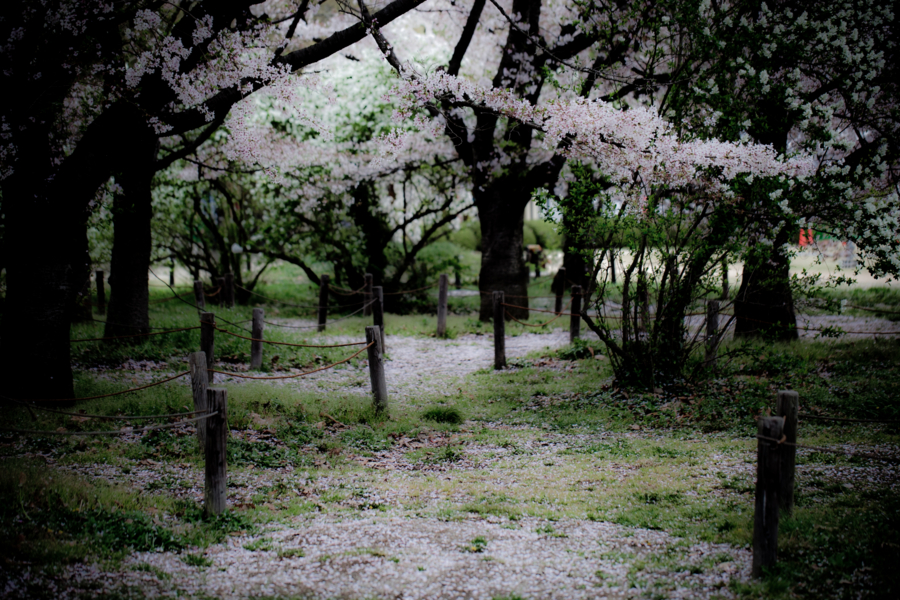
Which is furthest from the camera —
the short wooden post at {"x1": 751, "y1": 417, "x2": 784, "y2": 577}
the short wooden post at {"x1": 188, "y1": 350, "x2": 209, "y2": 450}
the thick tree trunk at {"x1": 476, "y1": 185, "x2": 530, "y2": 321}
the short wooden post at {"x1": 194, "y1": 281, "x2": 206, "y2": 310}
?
the thick tree trunk at {"x1": 476, "y1": 185, "x2": 530, "y2": 321}

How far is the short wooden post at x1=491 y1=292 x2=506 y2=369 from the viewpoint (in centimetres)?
962

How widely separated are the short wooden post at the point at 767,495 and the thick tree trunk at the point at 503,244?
31.2 ft

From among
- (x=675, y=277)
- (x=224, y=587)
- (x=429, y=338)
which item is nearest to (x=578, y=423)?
(x=675, y=277)

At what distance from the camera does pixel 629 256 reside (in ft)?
25.2

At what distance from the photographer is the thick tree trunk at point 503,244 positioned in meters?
13.0

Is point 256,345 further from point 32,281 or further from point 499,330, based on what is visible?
point 499,330

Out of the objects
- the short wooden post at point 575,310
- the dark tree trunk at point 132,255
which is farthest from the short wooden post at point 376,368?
the dark tree trunk at point 132,255

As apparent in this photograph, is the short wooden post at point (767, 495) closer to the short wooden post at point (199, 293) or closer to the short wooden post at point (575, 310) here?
the short wooden post at point (575, 310)

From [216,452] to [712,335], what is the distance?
5.85 metres

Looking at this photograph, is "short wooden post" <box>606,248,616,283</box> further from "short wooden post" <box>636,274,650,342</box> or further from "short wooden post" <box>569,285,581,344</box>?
"short wooden post" <box>569,285,581,344</box>

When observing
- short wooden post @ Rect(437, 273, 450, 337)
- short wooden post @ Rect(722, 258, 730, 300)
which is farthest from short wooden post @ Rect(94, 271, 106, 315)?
→ short wooden post @ Rect(722, 258, 730, 300)

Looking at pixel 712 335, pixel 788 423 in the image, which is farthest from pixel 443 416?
pixel 788 423

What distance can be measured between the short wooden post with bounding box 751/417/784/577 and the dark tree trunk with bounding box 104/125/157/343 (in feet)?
30.2

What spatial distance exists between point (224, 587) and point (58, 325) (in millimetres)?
4478
